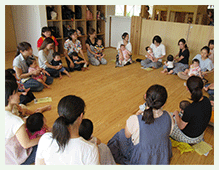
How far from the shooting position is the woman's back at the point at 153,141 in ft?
4.41

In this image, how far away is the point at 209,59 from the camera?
3.56 meters

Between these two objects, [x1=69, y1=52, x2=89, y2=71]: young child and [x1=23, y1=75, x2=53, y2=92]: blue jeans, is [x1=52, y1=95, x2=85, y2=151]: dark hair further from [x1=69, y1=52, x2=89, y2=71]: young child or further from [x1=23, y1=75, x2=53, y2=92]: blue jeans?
[x1=69, y1=52, x2=89, y2=71]: young child

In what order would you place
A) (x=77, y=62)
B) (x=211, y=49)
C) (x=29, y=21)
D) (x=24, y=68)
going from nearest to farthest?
1. (x=24, y=68)
2. (x=211, y=49)
3. (x=77, y=62)
4. (x=29, y=21)

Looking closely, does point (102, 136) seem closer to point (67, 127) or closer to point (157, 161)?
point (157, 161)

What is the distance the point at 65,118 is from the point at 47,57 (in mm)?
2774

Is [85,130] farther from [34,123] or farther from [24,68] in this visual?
[24,68]

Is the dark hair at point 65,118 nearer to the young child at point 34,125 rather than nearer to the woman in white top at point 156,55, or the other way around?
the young child at point 34,125

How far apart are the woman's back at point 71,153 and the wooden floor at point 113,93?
3.07 ft

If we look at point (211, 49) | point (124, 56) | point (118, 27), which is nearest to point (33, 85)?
point (124, 56)

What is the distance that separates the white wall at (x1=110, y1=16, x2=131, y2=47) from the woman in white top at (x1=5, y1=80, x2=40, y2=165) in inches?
193

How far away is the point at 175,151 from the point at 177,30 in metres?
3.57

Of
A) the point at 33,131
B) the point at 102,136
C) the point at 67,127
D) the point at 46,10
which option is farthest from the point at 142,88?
the point at 46,10

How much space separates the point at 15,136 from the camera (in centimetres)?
139

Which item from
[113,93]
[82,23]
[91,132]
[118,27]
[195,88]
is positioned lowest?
[113,93]
